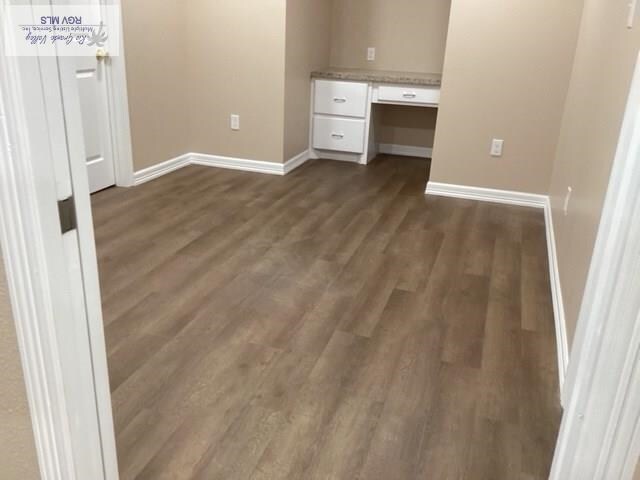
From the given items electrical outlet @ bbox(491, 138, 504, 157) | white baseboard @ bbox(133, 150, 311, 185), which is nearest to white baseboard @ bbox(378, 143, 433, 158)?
white baseboard @ bbox(133, 150, 311, 185)

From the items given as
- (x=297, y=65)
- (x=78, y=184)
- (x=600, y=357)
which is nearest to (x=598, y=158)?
(x=600, y=357)

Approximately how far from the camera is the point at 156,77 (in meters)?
4.18

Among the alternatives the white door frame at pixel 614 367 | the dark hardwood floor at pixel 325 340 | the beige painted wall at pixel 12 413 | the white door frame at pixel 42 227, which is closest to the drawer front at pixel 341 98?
the dark hardwood floor at pixel 325 340

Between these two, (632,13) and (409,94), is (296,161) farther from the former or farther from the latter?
(632,13)

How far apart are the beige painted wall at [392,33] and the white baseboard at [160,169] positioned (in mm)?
1768

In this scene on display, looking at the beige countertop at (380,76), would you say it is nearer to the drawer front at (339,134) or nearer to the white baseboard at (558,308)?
the drawer front at (339,134)

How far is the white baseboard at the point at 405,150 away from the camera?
5352 mm

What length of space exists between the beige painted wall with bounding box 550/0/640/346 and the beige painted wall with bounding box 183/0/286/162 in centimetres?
217

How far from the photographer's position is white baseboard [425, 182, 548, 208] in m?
4.07

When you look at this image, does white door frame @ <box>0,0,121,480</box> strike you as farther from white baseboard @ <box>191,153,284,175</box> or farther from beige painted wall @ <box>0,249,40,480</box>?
white baseboard @ <box>191,153,284,175</box>

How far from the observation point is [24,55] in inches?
30.8

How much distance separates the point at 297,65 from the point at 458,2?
137cm

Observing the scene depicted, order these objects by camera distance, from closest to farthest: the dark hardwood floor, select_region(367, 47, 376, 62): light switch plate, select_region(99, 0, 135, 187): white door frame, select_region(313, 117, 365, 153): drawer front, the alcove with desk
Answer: the dark hardwood floor, select_region(99, 0, 135, 187): white door frame, the alcove with desk, select_region(313, 117, 365, 153): drawer front, select_region(367, 47, 376, 62): light switch plate

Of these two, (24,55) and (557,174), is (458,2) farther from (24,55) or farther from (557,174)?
(24,55)
